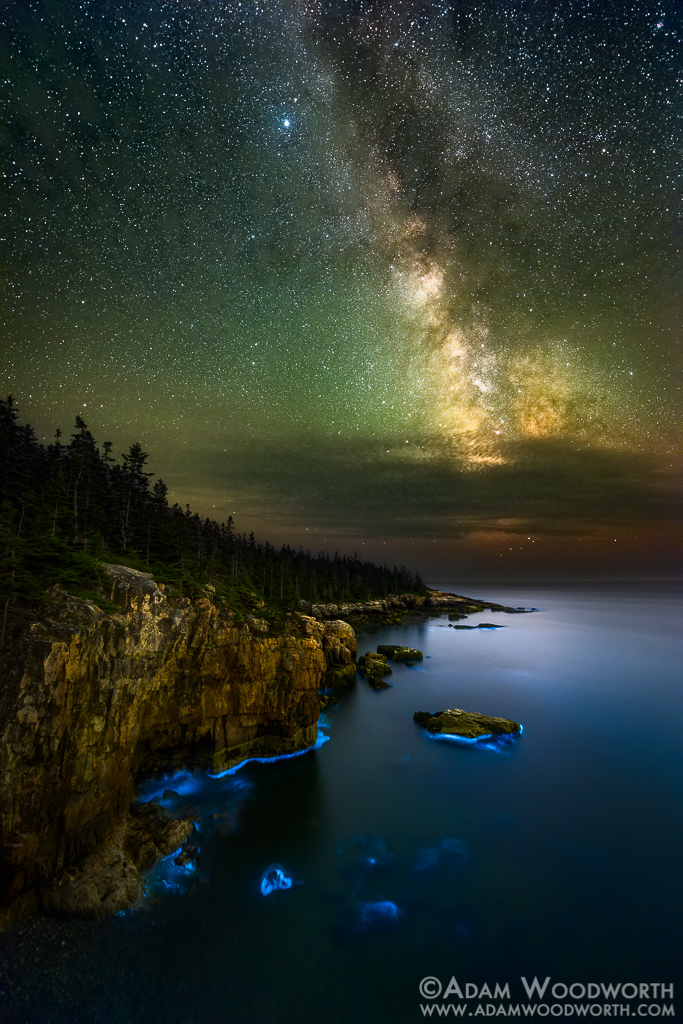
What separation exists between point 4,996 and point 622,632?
432 ft

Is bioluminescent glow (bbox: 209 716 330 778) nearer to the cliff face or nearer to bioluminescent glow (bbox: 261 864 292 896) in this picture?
the cliff face

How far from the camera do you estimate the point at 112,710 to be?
15344 millimetres

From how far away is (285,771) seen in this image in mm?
23391

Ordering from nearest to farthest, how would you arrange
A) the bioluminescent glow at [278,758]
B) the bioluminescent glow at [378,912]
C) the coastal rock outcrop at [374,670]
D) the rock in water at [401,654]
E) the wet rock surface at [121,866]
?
the wet rock surface at [121,866], the bioluminescent glow at [378,912], the bioluminescent glow at [278,758], the coastal rock outcrop at [374,670], the rock in water at [401,654]

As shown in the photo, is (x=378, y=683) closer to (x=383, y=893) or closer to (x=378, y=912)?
(x=383, y=893)

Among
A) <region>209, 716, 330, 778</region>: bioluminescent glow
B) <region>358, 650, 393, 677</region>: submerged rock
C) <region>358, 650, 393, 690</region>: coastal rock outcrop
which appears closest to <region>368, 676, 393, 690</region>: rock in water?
<region>358, 650, 393, 690</region>: coastal rock outcrop

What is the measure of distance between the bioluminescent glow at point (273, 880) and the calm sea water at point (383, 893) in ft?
0.62

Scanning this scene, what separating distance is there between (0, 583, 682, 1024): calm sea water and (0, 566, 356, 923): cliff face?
1.89m

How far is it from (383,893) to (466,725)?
18013mm

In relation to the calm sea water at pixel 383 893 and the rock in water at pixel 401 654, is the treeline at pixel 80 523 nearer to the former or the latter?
the calm sea water at pixel 383 893

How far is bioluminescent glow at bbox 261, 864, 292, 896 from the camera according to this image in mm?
15020

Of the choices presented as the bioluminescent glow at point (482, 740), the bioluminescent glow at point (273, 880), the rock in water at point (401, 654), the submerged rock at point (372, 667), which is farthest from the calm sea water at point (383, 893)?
the rock in water at point (401, 654)

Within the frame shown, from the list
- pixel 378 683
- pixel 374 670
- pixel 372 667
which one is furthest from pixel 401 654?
pixel 378 683

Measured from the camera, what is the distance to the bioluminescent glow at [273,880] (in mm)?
15020
